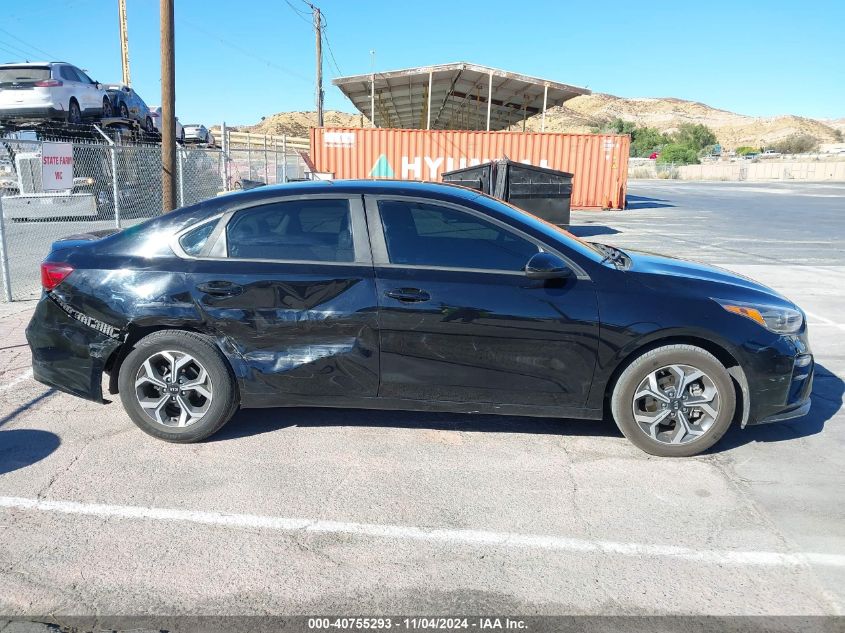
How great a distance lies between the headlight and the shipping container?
19.2m

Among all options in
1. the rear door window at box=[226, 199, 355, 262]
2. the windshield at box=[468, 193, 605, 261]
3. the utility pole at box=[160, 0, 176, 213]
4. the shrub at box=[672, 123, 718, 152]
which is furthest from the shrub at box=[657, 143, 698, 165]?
the rear door window at box=[226, 199, 355, 262]

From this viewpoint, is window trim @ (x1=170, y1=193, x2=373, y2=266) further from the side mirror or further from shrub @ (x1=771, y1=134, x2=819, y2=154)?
shrub @ (x1=771, y1=134, x2=819, y2=154)

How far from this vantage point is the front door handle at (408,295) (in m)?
3.90

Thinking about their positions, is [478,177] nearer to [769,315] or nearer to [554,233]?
[554,233]

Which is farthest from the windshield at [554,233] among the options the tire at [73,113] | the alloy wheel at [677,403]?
the tire at [73,113]

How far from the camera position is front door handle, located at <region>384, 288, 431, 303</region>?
3.90m

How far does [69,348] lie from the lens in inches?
166

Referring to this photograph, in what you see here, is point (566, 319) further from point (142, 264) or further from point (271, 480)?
point (142, 264)

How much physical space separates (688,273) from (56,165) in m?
10.7

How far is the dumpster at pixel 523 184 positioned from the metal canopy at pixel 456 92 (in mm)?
10710

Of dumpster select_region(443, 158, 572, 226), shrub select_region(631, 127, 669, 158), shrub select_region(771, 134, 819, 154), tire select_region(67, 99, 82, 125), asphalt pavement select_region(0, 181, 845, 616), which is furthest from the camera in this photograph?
shrub select_region(771, 134, 819, 154)

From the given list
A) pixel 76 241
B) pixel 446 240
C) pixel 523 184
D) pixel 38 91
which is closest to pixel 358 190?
pixel 446 240

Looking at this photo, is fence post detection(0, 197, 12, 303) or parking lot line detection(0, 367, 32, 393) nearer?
parking lot line detection(0, 367, 32, 393)

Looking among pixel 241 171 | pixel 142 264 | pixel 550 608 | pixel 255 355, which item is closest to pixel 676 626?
pixel 550 608
